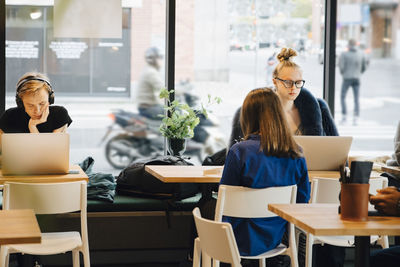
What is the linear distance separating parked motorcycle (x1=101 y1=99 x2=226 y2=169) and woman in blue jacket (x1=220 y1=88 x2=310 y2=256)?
256 cm

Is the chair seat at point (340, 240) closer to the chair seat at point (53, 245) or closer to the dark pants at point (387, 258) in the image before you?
the dark pants at point (387, 258)

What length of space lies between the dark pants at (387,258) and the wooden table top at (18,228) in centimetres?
144

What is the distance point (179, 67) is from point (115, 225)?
1690 millimetres

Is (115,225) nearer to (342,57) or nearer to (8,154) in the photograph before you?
(8,154)

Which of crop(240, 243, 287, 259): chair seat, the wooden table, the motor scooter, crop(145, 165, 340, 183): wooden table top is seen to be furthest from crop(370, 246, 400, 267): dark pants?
the motor scooter

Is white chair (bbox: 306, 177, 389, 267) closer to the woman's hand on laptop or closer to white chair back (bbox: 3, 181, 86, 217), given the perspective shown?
white chair back (bbox: 3, 181, 86, 217)

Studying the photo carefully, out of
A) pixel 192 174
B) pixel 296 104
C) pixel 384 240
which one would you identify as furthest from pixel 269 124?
pixel 296 104

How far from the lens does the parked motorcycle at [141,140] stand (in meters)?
5.82

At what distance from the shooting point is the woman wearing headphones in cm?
452

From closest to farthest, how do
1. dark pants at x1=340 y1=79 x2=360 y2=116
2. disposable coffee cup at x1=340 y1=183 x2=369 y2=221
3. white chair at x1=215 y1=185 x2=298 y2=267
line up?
disposable coffee cup at x1=340 y1=183 x2=369 y2=221
white chair at x1=215 y1=185 x2=298 y2=267
dark pants at x1=340 y1=79 x2=360 y2=116

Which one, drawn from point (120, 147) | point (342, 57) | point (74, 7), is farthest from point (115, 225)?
point (342, 57)

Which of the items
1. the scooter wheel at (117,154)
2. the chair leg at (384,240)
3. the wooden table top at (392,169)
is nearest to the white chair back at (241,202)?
the chair leg at (384,240)

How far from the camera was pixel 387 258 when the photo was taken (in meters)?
2.79

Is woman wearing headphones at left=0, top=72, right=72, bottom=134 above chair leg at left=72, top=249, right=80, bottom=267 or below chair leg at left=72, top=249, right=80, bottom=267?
above
